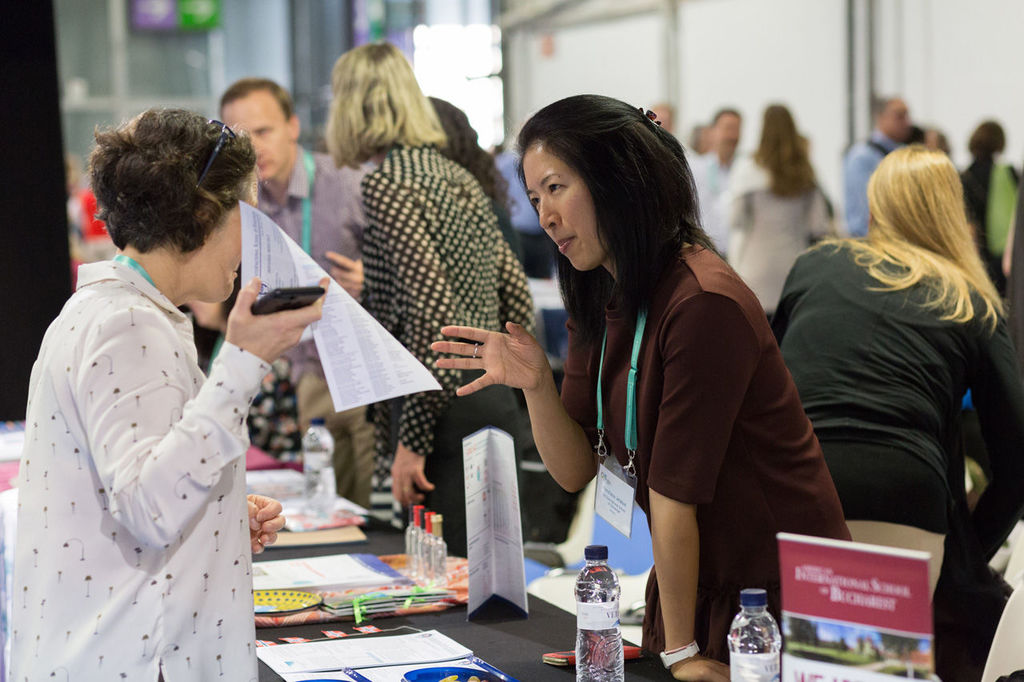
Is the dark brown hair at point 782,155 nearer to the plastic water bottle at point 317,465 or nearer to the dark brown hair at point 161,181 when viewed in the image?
the plastic water bottle at point 317,465

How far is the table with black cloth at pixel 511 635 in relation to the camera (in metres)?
1.75

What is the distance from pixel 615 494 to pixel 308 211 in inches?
78.4

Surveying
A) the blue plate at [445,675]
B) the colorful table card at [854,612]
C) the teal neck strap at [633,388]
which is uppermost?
the teal neck strap at [633,388]

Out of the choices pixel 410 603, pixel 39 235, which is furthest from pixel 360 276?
pixel 410 603

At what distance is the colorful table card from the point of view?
111 centimetres

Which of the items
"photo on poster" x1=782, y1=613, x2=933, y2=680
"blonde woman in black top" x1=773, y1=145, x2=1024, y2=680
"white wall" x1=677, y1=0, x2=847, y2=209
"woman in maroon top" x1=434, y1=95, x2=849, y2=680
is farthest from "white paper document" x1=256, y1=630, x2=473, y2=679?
"white wall" x1=677, y1=0, x2=847, y2=209

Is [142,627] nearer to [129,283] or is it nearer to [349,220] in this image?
[129,283]

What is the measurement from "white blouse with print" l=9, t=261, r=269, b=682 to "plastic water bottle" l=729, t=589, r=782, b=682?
60cm

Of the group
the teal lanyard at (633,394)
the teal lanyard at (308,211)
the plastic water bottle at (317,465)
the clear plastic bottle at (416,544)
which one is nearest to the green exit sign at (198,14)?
the teal lanyard at (308,211)

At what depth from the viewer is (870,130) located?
29.6 ft

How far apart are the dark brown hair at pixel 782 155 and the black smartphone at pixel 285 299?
5599 millimetres

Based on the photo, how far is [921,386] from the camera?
2488mm

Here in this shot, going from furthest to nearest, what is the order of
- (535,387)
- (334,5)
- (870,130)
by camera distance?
(334,5) → (870,130) → (535,387)

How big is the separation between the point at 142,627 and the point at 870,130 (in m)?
8.50
